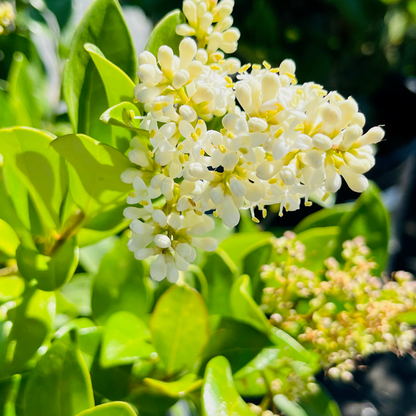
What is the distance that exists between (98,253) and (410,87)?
1444 millimetres

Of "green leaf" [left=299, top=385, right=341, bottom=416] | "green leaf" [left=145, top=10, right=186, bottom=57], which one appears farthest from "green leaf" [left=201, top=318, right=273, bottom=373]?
"green leaf" [left=145, top=10, right=186, bottom=57]

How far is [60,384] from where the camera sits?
0.46 m

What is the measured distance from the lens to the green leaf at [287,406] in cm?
56

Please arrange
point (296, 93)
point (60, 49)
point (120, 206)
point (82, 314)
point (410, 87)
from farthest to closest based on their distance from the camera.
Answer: point (410, 87), point (60, 49), point (82, 314), point (120, 206), point (296, 93)

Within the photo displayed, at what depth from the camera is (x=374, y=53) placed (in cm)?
157

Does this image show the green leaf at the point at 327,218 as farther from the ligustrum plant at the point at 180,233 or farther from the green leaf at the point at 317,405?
the green leaf at the point at 317,405

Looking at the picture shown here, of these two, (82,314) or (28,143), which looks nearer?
(28,143)

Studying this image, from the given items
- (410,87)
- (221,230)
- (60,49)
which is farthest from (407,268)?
(60,49)

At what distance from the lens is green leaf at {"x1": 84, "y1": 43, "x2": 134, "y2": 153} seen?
1.35ft

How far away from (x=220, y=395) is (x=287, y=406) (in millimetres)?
155

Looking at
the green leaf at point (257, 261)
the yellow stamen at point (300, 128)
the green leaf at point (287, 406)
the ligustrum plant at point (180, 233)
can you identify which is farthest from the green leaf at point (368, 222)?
the yellow stamen at point (300, 128)

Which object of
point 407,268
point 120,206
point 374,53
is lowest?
point 407,268

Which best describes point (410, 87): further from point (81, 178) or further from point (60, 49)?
point (81, 178)

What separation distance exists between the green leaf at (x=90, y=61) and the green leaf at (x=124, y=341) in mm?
240
